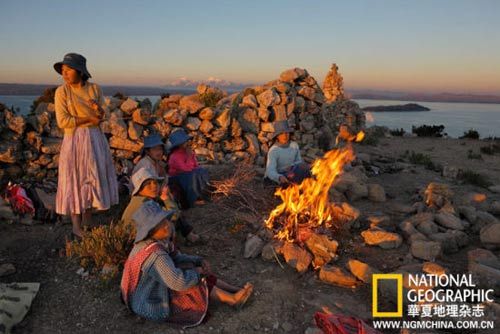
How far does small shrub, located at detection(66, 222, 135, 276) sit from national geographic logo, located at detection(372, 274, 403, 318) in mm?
2919

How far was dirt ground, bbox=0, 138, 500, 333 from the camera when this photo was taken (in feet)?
13.2

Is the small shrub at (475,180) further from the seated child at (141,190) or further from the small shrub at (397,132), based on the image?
the small shrub at (397,132)

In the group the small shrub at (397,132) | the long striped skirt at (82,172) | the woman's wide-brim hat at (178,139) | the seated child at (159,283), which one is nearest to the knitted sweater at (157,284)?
the seated child at (159,283)

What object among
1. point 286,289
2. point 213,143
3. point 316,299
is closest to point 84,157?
point 286,289

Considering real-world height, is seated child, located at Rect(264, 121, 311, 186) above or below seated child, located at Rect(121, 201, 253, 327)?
above

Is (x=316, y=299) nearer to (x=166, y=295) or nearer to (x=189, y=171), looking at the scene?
(x=166, y=295)

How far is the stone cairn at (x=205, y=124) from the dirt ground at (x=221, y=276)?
1.89 metres

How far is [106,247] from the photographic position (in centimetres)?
479

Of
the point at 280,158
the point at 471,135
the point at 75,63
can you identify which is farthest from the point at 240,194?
the point at 471,135

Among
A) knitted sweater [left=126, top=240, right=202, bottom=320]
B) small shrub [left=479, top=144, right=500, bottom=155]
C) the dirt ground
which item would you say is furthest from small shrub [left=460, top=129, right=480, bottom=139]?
knitted sweater [left=126, top=240, right=202, bottom=320]

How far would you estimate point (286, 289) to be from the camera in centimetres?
462

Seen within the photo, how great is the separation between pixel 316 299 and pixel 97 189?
3.27 metres

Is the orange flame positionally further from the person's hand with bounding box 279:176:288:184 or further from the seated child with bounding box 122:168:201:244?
the seated child with bounding box 122:168:201:244

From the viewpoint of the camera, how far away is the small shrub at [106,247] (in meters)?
4.77
